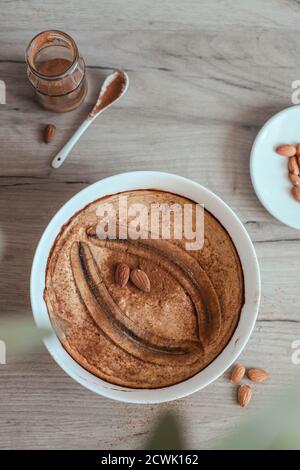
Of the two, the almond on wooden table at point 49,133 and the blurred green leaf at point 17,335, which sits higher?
the almond on wooden table at point 49,133

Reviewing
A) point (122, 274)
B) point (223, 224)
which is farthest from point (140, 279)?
point (223, 224)

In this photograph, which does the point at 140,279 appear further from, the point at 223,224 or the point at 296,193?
the point at 296,193

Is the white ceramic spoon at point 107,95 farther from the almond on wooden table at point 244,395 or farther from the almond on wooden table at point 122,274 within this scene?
the almond on wooden table at point 244,395

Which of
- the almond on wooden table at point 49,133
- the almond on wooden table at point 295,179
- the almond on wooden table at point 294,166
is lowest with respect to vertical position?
the almond on wooden table at point 295,179

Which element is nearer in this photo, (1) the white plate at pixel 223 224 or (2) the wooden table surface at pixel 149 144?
(1) the white plate at pixel 223 224

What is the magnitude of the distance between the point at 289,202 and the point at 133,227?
28 centimetres

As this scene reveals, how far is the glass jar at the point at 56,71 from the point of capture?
3.34ft

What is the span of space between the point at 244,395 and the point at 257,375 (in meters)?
0.04

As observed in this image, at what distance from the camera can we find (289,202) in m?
1.08

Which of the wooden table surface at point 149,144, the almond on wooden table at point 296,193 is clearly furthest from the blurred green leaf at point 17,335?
the almond on wooden table at point 296,193

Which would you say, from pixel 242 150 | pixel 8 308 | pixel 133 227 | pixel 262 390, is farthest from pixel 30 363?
pixel 242 150

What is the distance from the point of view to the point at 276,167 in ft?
3.59

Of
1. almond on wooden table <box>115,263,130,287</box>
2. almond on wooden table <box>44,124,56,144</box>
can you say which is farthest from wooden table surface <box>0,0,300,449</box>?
almond on wooden table <box>115,263,130,287</box>

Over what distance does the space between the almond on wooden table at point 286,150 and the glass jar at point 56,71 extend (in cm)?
36
